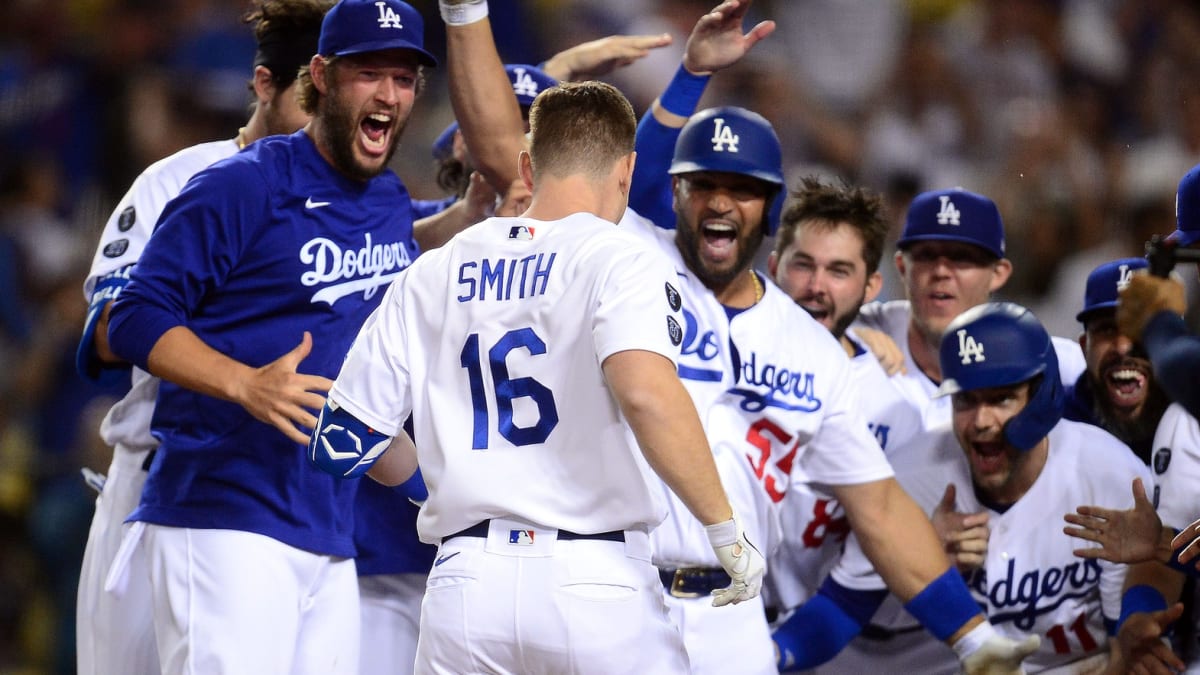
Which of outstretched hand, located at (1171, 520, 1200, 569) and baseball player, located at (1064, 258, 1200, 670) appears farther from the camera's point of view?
baseball player, located at (1064, 258, 1200, 670)

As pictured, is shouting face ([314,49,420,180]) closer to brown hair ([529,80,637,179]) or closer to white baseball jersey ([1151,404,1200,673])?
brown hair ([529,80,637,179])

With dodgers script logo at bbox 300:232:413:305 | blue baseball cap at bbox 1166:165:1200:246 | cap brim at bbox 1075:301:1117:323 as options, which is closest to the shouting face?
dodgers script logo at bbox 300:232:413:305

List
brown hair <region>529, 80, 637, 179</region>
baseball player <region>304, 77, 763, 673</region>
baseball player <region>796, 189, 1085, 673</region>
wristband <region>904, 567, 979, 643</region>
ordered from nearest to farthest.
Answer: baseball player <region>304, 77, 763, 673</region> < brown hair <region>529, 80, 637, 179</region> < wristband <region>904, 567, 979, 643</region> < baseball player <region>796, 189, 1085, 673</region>

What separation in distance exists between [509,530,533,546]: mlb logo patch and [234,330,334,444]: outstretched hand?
64cm

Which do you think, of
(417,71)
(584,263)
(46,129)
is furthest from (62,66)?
(584,263)

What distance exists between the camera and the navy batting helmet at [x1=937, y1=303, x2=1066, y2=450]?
4.46 metres

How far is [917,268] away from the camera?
5.47 metres

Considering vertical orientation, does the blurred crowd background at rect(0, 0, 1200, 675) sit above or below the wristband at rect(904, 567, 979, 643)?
above

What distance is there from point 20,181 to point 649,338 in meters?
6.18

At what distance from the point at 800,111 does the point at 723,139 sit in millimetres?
4143

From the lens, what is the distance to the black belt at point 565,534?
3043 millimetres

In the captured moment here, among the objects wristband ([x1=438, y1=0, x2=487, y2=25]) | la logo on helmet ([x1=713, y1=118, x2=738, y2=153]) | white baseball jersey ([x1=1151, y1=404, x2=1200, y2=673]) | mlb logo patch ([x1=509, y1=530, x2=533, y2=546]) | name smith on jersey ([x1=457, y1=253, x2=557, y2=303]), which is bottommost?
mlb logo patch ([x1=509, y1=530, x2=533, y2=546])

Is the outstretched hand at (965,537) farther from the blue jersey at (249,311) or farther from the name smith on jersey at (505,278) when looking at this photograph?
the name smith on jersey at (505,278)

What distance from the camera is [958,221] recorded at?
5363mm
